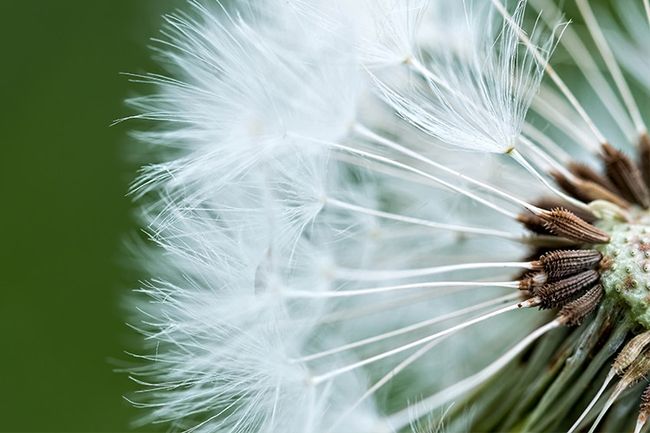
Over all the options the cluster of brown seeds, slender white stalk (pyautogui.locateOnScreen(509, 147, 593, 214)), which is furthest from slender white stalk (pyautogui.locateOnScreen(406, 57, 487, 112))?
the cluster of brown seeds

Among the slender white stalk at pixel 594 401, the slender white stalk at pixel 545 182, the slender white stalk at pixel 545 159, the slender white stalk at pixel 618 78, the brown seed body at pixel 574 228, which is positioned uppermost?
the slender white stalk at pixel 618 78

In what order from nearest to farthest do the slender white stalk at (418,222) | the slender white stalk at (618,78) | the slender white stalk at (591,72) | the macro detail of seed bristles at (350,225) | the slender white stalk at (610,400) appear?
the slender white stalk at (610,400) → the macro detail of seed bristles at (350,225) → the slender white stalk at (418,222) → the slender white stalk at (618,78) → the slender white stalk at (591,72)

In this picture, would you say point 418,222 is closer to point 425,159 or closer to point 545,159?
point 425,159

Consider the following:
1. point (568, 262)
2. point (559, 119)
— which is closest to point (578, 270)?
point (568, 262)

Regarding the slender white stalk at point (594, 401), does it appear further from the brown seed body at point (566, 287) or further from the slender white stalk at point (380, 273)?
the slender white stalk at point (380, 273)

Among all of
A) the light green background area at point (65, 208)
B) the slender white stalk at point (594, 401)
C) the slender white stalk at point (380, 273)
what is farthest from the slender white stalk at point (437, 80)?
the light green background area at point (65, 208)

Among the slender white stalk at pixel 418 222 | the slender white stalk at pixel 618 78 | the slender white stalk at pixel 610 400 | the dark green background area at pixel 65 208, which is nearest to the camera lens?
the slender white stalk at pixel 610 400

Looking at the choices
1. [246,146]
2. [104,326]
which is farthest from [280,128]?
[104,326]

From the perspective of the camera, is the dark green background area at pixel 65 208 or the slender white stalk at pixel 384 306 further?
the dark green background area at pixel 65 208

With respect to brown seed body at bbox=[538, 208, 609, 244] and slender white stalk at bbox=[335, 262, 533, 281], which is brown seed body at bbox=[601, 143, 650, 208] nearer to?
brown seed body at bbox=[538, 208, 609, 244]
